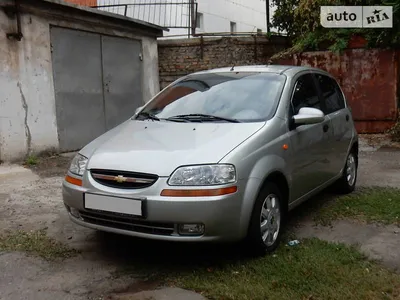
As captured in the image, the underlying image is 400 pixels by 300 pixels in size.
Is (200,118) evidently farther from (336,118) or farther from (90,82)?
(90,82)

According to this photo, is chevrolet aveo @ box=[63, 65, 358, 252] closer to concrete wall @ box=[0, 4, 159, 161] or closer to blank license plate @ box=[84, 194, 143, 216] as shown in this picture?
blank license plate @ box=[84, 194, 143, 216]

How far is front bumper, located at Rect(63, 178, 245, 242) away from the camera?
3.45m

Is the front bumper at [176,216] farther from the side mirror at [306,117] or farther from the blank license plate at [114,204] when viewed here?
the side mirror at [306,117]

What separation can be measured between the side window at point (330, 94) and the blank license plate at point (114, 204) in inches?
108

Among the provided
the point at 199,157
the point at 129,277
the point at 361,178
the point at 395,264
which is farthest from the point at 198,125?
the point at 361,178

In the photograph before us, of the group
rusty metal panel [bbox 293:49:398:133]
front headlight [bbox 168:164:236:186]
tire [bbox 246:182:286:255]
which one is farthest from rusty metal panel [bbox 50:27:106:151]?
front headlight [bbox 168:164:236:186]

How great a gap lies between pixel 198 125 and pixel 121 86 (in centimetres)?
663

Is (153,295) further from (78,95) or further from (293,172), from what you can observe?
(78,95)

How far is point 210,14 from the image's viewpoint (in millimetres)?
18594

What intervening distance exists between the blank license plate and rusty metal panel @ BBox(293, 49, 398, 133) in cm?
842

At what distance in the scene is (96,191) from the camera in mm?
3705

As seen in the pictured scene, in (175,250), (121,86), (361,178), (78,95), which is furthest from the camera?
(121,86)

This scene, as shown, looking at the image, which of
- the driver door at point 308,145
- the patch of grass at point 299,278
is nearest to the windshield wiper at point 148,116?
the driver door at point 308,145

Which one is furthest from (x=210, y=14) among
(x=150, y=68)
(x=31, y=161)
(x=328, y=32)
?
(x=31, y=161)
